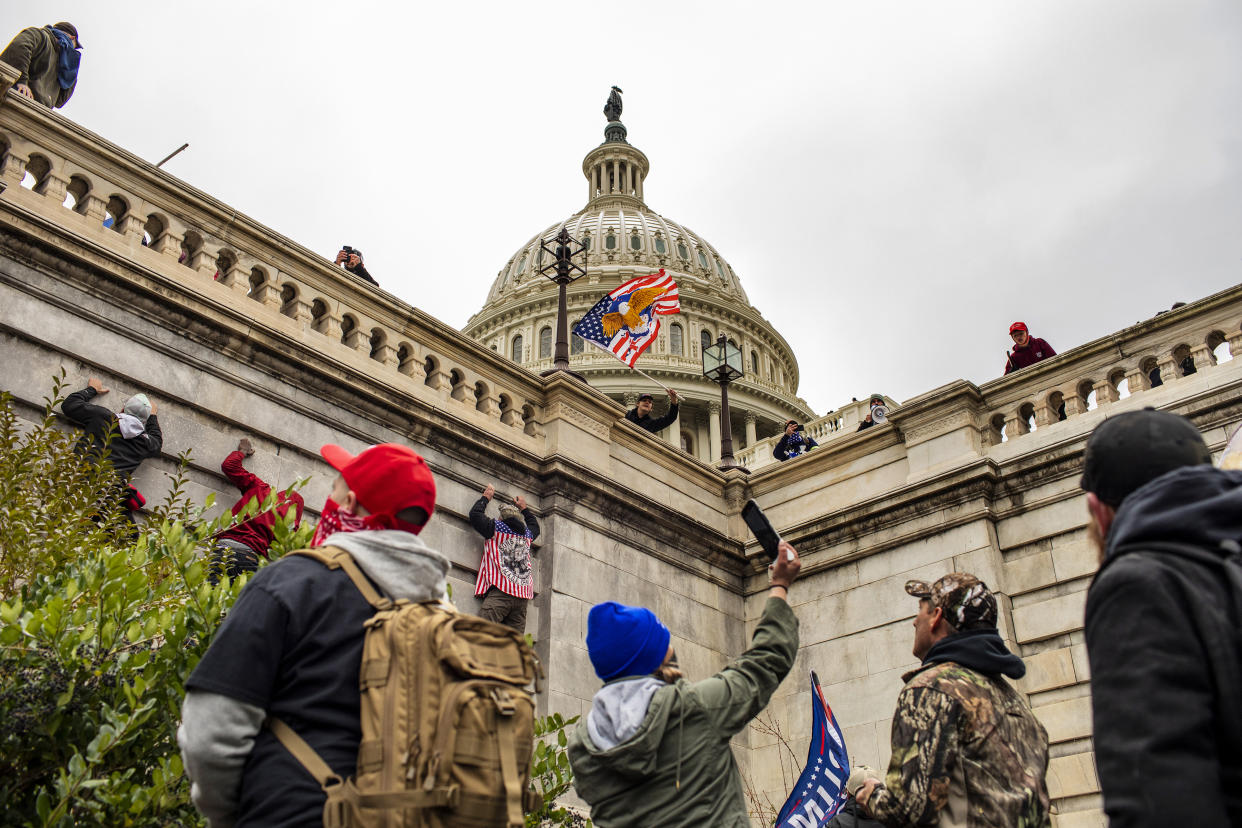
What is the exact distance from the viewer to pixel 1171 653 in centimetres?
244

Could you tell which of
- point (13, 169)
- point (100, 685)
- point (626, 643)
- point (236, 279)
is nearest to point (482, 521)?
point (236, 279)

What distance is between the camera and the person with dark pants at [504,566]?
11.8 meters

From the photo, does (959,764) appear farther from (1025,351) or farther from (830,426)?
(830,426)

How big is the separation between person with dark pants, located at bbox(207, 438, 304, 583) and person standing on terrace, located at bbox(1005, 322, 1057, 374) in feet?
31.8

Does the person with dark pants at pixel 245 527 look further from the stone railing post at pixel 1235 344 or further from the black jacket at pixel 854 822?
the stone railing post at pixel 1235 344

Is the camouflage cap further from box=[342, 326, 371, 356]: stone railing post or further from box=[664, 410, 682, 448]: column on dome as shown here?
box=[664, 410, 682, 448]: column on dome

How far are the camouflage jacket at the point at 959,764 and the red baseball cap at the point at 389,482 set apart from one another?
2194mm

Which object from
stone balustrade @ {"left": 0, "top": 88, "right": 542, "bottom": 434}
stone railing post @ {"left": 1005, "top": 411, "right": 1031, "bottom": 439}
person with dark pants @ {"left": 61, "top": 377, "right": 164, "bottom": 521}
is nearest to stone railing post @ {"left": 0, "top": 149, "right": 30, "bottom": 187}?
stone balustrade @ {"left": 0, "top": 88, "right": 542, "bottom": 434}

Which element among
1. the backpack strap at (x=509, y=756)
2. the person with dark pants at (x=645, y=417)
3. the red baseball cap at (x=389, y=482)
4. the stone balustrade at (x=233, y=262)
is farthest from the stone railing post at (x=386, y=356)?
the backpack strap at (x=509, y=756)

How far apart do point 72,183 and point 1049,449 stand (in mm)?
10829

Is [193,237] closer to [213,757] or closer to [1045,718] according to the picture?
[213,757]

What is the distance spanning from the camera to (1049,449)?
42.9 feet

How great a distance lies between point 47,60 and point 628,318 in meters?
10.3

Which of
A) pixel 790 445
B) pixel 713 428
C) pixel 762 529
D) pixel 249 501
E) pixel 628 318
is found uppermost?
pixel 713 428
